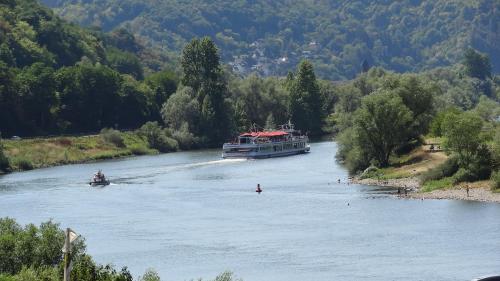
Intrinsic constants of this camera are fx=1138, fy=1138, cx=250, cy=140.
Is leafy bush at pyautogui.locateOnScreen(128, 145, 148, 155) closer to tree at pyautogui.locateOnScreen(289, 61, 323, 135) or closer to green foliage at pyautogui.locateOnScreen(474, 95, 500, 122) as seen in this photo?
tree at pyautogui.locateOnScreen(289, 61, 323, 135)

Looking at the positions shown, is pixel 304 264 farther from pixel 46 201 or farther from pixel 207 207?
pixel 46 201

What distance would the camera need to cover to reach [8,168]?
5010 inches

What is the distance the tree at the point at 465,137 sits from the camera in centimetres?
9288

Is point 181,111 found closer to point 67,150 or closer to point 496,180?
point 67,150

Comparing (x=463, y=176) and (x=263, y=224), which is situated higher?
(x=463, y=176)

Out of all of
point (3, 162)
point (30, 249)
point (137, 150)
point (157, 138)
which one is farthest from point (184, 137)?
point (30, 249)

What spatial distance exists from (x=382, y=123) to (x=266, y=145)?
133 ft

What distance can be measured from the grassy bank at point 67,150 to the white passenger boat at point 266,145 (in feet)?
44.2

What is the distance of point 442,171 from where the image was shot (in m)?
96.3

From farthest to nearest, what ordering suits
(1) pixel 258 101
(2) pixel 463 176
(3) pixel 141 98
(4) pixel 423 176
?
(1) pixel 258 101 → (3) pixel 141 98 → (4) pixel 423 176 → (2) pixel 463 176

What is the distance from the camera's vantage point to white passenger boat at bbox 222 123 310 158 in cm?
14275

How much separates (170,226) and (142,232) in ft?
9.94

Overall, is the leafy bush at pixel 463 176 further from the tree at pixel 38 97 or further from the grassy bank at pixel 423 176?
the tree at pixel 38 97

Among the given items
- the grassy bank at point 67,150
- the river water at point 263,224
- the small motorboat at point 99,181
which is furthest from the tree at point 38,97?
the small motorboat at point 99,181
